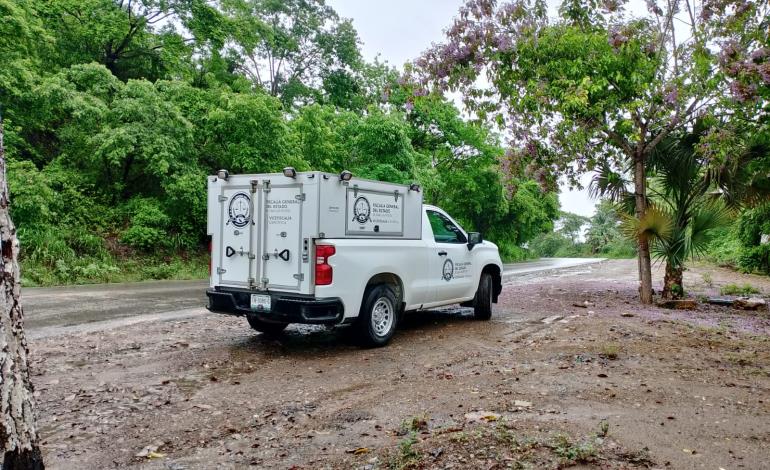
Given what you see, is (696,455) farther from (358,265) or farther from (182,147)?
(182,147)

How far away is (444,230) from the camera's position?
368 inches

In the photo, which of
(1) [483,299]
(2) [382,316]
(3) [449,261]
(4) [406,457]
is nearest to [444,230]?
(3) [449,261]

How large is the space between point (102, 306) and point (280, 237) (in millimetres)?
6239

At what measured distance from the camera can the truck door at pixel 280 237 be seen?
23.0 ft

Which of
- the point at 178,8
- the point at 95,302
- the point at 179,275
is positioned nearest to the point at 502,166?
the point at 95,302

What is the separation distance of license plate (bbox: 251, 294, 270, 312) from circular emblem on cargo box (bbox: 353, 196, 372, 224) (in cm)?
154

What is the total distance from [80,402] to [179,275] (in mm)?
14694

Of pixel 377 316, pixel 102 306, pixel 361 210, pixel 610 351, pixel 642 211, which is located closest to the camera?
pixel 610 351

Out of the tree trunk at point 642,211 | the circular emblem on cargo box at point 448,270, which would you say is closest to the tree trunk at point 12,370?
the circular emblem on cargo box at point 448,270

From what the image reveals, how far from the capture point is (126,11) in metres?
24.2

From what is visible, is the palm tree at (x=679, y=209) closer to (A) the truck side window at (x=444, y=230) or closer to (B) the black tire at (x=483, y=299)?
(B) the black tire at (x=483, y=299)

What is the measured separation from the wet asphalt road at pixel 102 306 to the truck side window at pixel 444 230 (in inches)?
187

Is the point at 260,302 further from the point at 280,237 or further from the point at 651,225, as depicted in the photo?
the point at 651,225

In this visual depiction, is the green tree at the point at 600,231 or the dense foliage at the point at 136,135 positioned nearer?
the dense foliage at the point at 136,135
